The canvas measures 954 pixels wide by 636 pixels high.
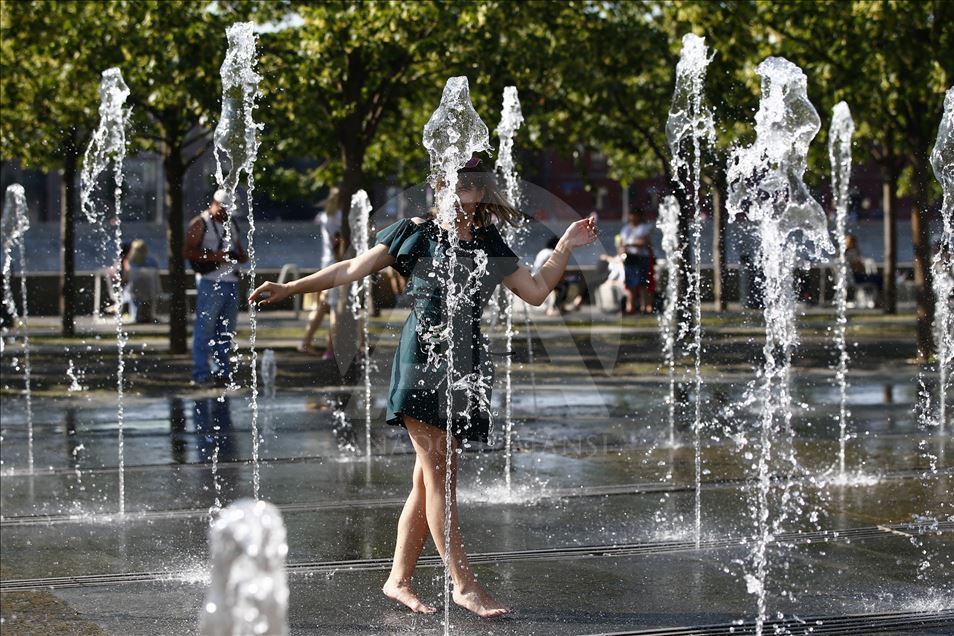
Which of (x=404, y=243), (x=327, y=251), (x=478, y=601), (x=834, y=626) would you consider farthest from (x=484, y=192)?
(x=327, y=251)

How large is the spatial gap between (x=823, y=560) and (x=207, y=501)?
129 inches

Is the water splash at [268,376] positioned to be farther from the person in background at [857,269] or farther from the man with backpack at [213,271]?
the person in background at [857,269]

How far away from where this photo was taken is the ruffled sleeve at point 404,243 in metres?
5.04

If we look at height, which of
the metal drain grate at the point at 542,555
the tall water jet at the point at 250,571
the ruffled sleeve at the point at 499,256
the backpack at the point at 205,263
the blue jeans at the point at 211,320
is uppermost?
the backpack at the point at 205,263

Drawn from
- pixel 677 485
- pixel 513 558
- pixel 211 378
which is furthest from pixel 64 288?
pixel 513 558

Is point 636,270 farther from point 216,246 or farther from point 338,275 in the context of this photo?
point 338,275

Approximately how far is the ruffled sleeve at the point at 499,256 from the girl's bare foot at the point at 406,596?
1217 millimetres

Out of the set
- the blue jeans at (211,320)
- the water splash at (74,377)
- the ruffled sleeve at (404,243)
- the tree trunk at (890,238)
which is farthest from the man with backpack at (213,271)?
the tree trunk at (890,238)

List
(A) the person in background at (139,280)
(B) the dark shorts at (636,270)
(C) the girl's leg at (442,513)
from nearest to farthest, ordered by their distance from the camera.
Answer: (C) the girl's leg at (442,513), (B) the dark shorts at (636,270), (A) the person in background at (139,280)

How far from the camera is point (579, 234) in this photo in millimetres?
5059

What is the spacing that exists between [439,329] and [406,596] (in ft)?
3.35

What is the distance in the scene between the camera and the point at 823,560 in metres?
6.04

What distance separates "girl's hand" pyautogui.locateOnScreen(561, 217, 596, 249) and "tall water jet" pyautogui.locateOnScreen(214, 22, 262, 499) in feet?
10.1

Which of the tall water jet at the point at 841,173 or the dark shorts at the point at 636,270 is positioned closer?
the tall water jet at the point at 841,173
